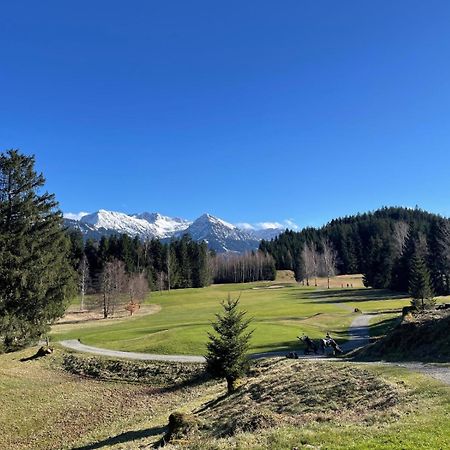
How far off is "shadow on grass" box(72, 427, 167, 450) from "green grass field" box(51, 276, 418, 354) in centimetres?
1936

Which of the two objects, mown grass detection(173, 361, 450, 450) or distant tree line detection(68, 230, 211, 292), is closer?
mown grass detection(173, 361, 450, 450)

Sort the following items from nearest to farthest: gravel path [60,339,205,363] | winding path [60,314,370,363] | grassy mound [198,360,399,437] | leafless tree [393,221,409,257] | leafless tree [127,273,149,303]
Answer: grassy mound [198,360,399,437] < winding path [60,314,370,363] < gravel path [60,339,205,363] < leafless tree [127,273,149,303] < leafless tree [393,221,409,257]

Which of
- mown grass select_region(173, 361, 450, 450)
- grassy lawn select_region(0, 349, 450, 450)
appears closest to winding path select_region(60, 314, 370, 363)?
grassy lawn select_region(0, 349, 450, 450)

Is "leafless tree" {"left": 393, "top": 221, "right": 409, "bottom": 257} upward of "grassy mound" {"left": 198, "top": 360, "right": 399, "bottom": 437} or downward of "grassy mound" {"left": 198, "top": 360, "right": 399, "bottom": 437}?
upward

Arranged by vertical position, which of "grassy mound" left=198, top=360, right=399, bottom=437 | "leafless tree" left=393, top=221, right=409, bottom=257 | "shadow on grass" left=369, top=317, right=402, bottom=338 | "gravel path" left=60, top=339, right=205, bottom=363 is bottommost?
"gravel path" left=60, top=339, right=205, bottom=363

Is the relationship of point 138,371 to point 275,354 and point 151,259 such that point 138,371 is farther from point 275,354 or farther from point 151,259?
point 151,259

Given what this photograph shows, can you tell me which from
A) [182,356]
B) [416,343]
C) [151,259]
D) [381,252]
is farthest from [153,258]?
[416,343]

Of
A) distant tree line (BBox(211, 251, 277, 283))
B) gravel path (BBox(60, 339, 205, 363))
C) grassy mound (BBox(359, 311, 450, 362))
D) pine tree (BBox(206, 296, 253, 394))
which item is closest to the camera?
grassy mound (BBox(359, 311, 450, 362))

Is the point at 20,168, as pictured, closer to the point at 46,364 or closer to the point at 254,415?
the point at 46,364

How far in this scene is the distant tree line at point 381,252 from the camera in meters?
92.4

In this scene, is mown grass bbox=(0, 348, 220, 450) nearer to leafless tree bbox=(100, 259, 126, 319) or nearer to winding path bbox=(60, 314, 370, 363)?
winding path bbox=(60, 314, 370, 363)

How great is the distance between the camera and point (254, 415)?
17734 millimetres

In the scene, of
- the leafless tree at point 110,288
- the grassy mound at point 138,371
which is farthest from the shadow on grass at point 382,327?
the leafless tree at point 110,288

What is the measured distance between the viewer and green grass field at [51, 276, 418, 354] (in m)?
46.5
